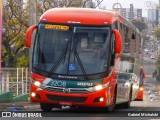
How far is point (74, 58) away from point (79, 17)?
57.0 inches

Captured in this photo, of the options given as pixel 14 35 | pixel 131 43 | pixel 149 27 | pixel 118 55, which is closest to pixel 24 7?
pixel 14 35

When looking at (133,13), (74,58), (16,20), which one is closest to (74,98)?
(74,58)

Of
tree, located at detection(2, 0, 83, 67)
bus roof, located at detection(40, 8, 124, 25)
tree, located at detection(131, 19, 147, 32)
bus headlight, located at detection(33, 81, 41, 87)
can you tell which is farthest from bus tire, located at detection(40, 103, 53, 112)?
tree, located at detection(131, 19, 147, 32)

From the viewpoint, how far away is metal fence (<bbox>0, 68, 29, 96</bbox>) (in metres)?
34.7

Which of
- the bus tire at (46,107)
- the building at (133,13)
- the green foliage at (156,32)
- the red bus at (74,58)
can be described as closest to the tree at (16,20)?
the bus tire at (46,107)

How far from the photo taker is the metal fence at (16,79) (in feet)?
114

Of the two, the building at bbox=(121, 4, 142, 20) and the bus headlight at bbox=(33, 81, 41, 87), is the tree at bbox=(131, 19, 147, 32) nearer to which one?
the building at bbox=(121, 4, 142, 20)

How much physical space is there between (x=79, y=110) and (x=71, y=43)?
13.6ft

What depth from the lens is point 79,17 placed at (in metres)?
19.5

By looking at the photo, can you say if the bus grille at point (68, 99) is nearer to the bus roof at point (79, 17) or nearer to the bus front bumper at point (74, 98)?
the bus front bumper at point (74, 98)

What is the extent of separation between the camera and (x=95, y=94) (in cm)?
1883

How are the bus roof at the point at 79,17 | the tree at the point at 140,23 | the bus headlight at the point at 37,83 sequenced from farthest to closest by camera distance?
the tree at the point at 140,23 < the bus roof at the point at 79,17 < the bus headlight at the point at 37,83

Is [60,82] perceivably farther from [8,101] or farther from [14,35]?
[14,35]

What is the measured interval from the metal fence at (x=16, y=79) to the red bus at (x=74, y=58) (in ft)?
48.4
